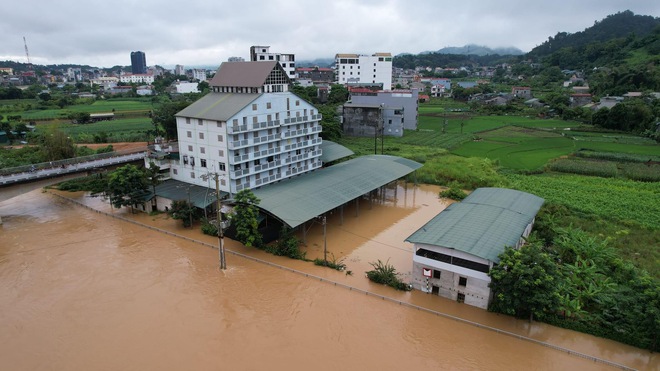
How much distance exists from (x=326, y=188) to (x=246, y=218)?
8220mm

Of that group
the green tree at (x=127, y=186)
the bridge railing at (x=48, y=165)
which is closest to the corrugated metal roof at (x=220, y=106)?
the green tree at (x=127, y=186)

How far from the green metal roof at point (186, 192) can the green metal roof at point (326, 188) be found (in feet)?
13.9

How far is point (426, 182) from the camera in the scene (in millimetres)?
46094

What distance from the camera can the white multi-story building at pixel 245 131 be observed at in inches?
1298

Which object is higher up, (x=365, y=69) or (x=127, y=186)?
(x=365, y=69)

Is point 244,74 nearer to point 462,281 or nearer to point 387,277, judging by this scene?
point 387,277

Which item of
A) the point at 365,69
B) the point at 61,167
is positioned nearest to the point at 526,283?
the point at 61,167

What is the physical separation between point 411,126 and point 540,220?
4789 centimetres

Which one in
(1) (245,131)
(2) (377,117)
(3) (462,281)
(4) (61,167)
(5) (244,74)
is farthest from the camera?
(2) (377,117)

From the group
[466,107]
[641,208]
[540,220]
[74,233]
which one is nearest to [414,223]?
[540,220]

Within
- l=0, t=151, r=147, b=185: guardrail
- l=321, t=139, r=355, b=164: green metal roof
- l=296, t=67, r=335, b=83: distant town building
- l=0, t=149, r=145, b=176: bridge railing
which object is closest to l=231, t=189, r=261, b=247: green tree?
l=321, t=139, r=355, b=164: green metal roof

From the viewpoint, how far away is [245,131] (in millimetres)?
33094

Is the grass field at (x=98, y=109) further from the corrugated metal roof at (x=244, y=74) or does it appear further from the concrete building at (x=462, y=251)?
the concrete building at (x=462, y=251)

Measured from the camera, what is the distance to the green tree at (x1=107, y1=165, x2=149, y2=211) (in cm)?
3397
